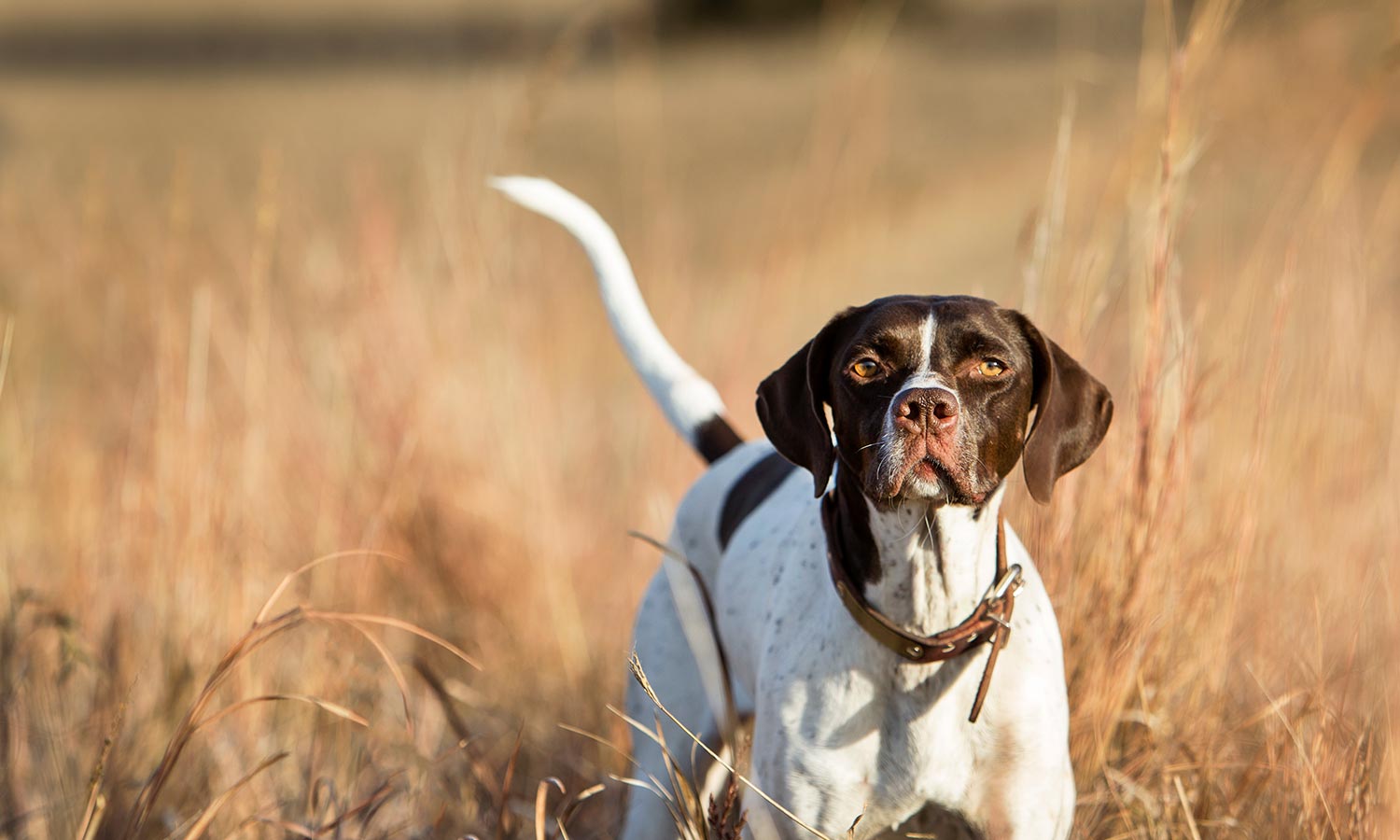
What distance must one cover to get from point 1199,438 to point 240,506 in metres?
2.88

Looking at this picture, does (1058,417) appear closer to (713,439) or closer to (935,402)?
(935,402)

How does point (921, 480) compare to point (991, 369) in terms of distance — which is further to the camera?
point (991, 369)

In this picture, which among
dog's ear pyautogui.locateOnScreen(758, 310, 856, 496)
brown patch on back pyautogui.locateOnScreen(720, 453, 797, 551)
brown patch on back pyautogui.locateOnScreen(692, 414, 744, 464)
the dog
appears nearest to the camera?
the dog

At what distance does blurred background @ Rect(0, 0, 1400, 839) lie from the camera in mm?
2812

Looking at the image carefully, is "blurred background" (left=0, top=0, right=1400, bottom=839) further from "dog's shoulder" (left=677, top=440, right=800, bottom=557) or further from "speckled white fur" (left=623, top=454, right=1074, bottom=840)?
"dog's shoulder" (left=677, top=440, right=800, bottom=557)

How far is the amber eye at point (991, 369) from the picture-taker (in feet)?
7.34

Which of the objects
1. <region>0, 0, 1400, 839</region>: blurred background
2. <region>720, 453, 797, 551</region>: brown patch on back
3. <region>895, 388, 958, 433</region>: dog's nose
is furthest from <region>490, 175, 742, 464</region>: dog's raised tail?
<region>895, 388, 958, 433</region>: dog's nose

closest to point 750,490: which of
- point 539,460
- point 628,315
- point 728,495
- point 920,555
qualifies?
point 728,495

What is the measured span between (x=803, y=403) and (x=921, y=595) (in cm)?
40

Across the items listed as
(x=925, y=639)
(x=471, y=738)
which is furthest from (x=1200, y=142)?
(x=471, y=738)

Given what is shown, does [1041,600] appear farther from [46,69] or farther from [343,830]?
[46,69]

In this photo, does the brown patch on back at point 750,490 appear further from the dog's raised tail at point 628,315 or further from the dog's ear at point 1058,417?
the dog's ear at point 1058,417

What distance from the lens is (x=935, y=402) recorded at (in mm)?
2074

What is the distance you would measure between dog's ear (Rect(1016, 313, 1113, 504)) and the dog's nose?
23 cm
